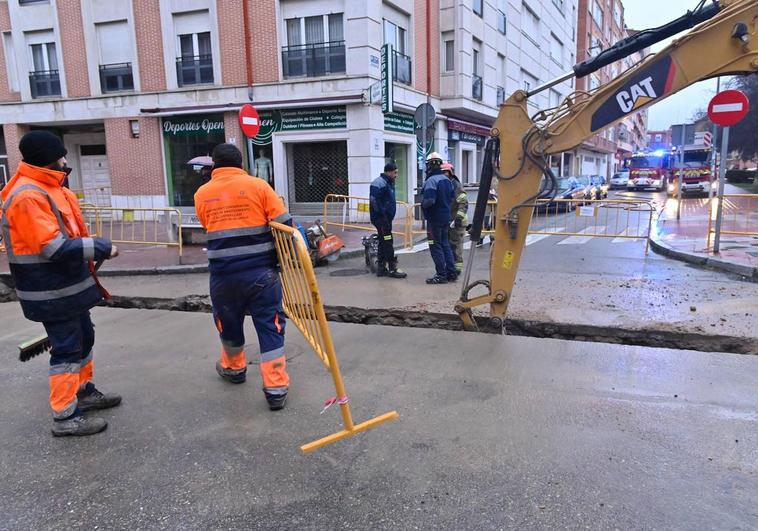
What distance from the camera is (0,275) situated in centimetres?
831

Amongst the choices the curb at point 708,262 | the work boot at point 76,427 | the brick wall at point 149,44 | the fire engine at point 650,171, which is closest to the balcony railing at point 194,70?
the brick wall at point 149,44

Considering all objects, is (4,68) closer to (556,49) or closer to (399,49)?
(399,49)

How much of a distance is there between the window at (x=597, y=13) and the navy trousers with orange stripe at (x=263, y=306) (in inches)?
1988

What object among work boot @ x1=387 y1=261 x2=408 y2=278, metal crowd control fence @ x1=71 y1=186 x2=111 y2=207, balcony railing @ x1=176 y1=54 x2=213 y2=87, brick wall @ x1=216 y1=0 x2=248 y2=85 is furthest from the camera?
metal crowd control fence @ x1=71 y1=186 x2=111 y2=207

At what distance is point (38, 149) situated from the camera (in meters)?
3.32

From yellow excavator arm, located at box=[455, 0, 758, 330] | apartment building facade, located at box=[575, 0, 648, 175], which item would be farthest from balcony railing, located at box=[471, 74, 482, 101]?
yellow excavator arm, located at box=[455, 0, 758, 330]

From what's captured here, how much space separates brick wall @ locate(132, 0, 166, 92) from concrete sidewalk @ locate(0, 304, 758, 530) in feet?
48.1

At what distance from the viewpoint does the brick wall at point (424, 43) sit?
18420mm

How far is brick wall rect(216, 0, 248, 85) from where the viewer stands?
1609 centimetres

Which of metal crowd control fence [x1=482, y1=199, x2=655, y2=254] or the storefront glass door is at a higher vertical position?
the storefront glass door

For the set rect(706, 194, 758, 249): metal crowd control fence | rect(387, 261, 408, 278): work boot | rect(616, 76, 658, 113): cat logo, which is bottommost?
A: rect(387, 261, 408, 278): work boot

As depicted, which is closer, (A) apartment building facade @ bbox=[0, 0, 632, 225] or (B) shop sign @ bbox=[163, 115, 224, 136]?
(A) apartment building facade @ bbox=[0, 0, 632, 225]

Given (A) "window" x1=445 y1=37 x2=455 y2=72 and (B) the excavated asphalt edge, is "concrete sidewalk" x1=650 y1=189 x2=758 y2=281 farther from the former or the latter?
(A) "window" x1=445 y1=37 x2=455 y2=72

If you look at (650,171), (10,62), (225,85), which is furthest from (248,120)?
(650,171)
